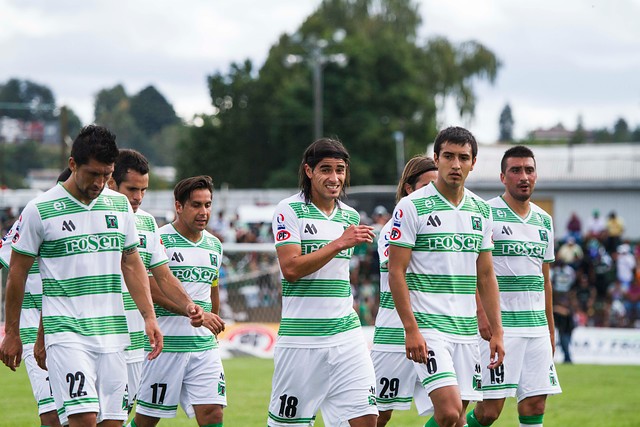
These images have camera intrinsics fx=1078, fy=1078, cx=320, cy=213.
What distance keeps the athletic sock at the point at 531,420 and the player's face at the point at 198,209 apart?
10.9 ft

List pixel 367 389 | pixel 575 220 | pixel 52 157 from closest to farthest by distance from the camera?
pixel 367 389 < pixel 575 220 < pixel 52 157

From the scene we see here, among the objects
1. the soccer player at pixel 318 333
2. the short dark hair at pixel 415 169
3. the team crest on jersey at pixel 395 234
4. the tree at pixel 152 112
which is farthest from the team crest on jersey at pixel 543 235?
the tree at pixel 152 112

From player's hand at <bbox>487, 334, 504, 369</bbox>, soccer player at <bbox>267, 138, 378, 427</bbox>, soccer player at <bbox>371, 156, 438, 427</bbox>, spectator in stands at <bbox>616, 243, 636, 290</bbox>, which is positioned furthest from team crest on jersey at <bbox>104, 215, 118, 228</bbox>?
spectator in stands at <bbox>616, 243, 636, 290</bbox>

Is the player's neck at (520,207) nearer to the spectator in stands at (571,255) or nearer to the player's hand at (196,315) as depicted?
the player's hand at (196,315)

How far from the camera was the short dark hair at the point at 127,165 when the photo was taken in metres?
9.16

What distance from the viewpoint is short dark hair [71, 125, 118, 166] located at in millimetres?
6988

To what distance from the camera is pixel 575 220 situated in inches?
1297

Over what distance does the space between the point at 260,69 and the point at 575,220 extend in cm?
4026

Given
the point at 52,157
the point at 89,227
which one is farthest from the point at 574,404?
the point at 52,157

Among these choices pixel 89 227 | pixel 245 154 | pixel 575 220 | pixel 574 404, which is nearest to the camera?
pixel 89 227

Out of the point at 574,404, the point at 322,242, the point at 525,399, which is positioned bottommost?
the point at 574,404

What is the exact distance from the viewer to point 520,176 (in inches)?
385

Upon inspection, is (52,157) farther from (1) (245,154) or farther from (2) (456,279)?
(2) (456,279)

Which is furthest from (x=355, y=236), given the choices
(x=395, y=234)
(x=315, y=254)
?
(x=395, y=234)
